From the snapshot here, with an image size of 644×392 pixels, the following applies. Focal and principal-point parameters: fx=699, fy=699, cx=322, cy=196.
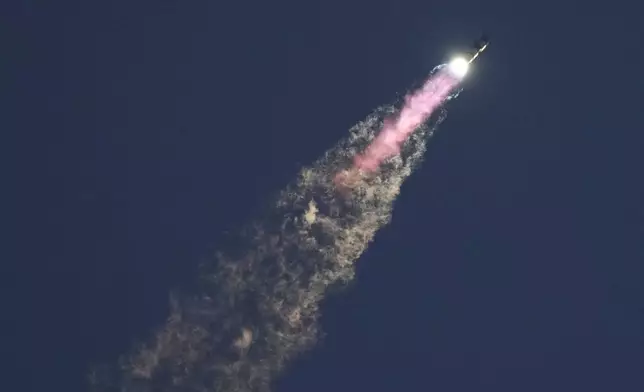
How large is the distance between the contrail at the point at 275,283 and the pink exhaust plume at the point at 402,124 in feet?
0.10

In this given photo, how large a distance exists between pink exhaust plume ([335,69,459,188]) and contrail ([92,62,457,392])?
1.2 inches

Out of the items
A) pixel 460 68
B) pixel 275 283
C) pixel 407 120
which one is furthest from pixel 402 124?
pixel 275 283

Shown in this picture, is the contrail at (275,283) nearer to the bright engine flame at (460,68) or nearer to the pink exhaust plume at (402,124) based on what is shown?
the pink exhaust plume at (402,124)

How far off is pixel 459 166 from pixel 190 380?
9.00m

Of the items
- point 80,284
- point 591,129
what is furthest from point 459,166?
point 80,284

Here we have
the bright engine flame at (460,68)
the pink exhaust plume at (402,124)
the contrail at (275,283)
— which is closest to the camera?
the contrail at (275,283)

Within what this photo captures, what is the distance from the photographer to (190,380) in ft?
58.6

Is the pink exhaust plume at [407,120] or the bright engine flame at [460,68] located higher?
the bright engine flame at [460,68]

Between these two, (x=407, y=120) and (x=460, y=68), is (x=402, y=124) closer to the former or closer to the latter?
(x=407, y=120)

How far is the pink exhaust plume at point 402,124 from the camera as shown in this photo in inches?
712

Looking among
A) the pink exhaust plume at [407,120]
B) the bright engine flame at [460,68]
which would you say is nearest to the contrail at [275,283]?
the pink exhaust plume at [407,120]

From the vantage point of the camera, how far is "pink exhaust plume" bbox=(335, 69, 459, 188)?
18.1 m

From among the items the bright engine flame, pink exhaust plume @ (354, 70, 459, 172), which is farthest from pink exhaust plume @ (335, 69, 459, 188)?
the bright engine flame

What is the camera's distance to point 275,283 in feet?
58.9
